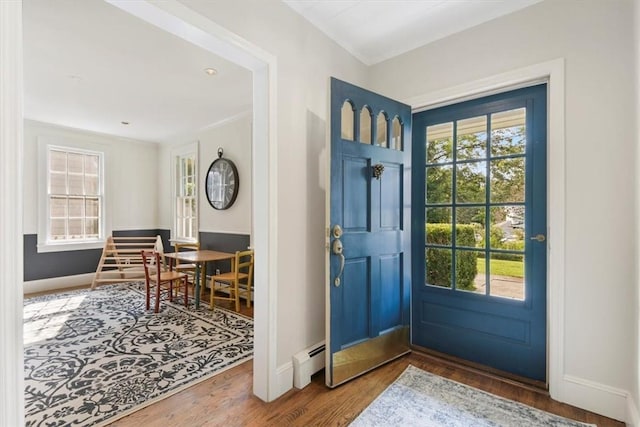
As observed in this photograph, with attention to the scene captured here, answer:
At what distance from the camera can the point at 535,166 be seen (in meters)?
2.13

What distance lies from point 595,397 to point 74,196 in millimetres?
6828

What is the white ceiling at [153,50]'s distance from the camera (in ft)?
6.92

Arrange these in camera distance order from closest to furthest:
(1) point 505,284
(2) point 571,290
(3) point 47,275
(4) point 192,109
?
(2) point 571,290 < (1) point 505,284 < (4) point 192,109 < (3) point 47,275

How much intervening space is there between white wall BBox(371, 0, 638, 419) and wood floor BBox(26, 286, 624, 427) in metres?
0.33

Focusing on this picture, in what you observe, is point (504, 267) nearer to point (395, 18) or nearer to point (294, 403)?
point (294, 403)

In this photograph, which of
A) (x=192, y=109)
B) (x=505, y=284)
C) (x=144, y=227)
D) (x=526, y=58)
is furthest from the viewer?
(x=144, y=227)

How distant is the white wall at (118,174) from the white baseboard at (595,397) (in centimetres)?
644

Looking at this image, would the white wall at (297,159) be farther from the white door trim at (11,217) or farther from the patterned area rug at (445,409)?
the white door trim at (11,217)

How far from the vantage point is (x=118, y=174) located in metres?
5.55

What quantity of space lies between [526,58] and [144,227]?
6330 mm

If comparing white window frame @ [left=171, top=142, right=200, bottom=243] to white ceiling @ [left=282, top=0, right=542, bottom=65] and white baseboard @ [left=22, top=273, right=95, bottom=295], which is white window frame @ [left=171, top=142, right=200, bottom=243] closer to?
white baseboard @ [left=22, top=273, right=95, bottom=295]

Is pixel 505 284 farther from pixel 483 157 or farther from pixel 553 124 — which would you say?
pixel 553 124

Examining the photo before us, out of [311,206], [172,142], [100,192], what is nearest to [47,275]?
[100,192]

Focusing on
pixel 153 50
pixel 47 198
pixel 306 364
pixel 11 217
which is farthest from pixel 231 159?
pixel 11 217
